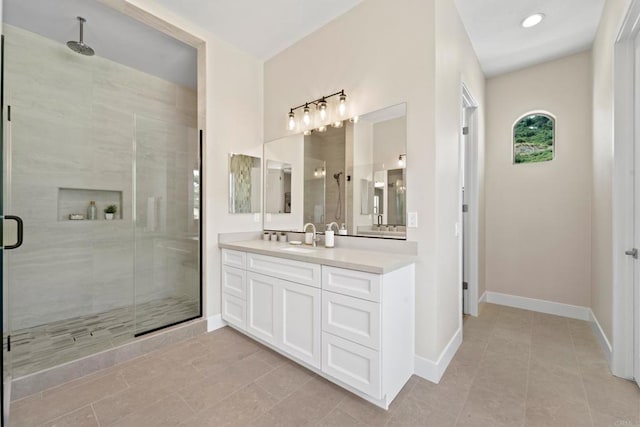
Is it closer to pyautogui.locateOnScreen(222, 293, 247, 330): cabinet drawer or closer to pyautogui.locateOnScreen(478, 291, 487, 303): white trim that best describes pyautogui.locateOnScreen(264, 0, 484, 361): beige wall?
pyautogui.locateOnScreen(478, 291, 487, 303): white trim

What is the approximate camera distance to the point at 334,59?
2.58 m

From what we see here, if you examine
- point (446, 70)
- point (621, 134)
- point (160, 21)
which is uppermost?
point (160, 21)

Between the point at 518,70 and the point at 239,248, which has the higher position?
the point at 518,70

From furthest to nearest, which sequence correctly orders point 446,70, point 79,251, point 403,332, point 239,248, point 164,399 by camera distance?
point 79,251
point 239,248
point 446,70
point 403,332
point 164,399

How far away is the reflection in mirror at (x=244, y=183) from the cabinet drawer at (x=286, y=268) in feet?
2.43

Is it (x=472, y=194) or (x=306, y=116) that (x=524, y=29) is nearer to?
(x=472, y=194)

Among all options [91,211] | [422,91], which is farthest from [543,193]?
[91,211]

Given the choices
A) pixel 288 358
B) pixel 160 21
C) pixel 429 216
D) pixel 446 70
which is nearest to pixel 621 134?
pixel 446 70

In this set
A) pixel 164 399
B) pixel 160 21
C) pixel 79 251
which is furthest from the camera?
pixel 79 251

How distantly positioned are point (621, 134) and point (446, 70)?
1311 mm

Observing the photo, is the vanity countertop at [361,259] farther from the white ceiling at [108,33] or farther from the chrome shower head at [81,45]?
the chrome shower head at [81,45]

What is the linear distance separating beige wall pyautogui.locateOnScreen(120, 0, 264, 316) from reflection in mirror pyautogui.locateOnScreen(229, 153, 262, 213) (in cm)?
7

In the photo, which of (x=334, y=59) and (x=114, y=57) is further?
(x=114, y=57)

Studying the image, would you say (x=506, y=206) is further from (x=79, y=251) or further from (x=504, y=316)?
(x=79, y=251)
